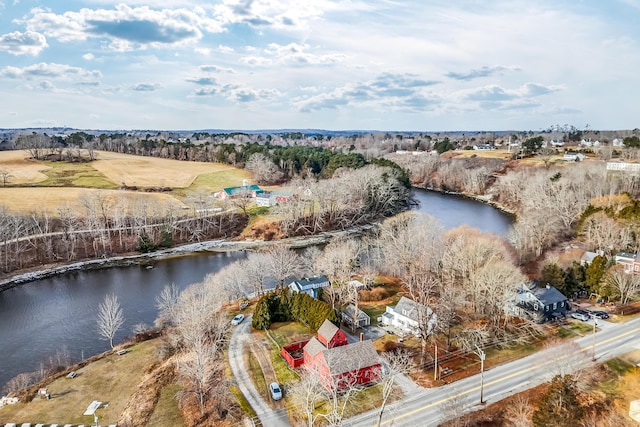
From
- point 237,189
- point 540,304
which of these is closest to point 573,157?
point 237,189

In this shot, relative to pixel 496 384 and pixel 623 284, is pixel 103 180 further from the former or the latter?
pixel 623 284

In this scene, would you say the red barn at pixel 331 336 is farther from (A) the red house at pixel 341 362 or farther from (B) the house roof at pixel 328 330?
(A) the red house at pixel 341 362

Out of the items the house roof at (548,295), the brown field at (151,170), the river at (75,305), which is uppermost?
the brown field at (151,170)

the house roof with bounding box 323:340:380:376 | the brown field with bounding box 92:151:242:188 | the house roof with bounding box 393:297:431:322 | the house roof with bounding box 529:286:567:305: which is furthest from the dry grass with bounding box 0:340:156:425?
the brown field with bounding box 92:151:242:188

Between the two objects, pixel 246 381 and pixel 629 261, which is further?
pixel 629 261

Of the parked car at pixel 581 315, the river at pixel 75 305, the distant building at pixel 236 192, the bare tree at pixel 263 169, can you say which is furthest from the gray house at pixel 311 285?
the bare tree at pixel 263 169

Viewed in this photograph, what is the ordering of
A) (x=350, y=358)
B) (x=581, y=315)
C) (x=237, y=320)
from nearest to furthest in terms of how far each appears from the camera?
(x=350, y=358), (x=581, y=315), (x=237, y=320)
